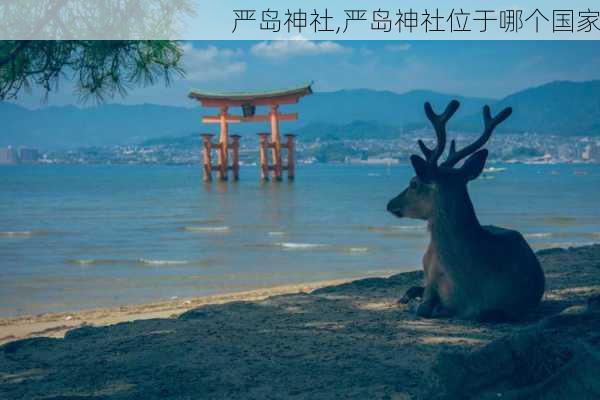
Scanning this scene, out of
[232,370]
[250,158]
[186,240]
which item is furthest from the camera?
[250,158]

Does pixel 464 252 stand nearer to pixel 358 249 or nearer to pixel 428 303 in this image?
pixel 428 303

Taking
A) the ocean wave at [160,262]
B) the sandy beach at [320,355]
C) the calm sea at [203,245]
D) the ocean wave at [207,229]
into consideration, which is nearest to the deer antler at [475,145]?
the sandy beach at [320,355]

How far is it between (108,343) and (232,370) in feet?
4.19

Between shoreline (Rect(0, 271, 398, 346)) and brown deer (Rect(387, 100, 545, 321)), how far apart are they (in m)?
2.69

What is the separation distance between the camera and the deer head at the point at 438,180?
5.08 metres

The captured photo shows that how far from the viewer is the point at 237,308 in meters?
6.22

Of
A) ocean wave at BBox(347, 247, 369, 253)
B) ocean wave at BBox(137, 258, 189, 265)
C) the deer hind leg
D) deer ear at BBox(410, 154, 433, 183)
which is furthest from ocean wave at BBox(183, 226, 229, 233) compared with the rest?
deer ear at BBox(410, 154, 433, 183)

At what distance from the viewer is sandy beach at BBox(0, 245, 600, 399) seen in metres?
3.06

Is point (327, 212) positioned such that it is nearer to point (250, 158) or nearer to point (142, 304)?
point (142, 304)

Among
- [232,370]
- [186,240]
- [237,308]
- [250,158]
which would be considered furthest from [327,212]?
[250,158]

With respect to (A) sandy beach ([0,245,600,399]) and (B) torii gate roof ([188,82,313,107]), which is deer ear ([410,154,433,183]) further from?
(B) torii gate roof ([188,82,313,107])

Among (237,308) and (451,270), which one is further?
(237,308)

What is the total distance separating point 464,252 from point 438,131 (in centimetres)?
88

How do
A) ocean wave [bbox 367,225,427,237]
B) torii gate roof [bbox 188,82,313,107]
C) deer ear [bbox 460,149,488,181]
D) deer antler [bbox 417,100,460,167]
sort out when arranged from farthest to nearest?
1. torii gate roof [bbox 188,82,313,107]
2. ocean wave [bbox 367,225,427,237]
3. deer antler [bbox 417,100,460,167]
4. deer ear [bbox 460,149,488,181]
